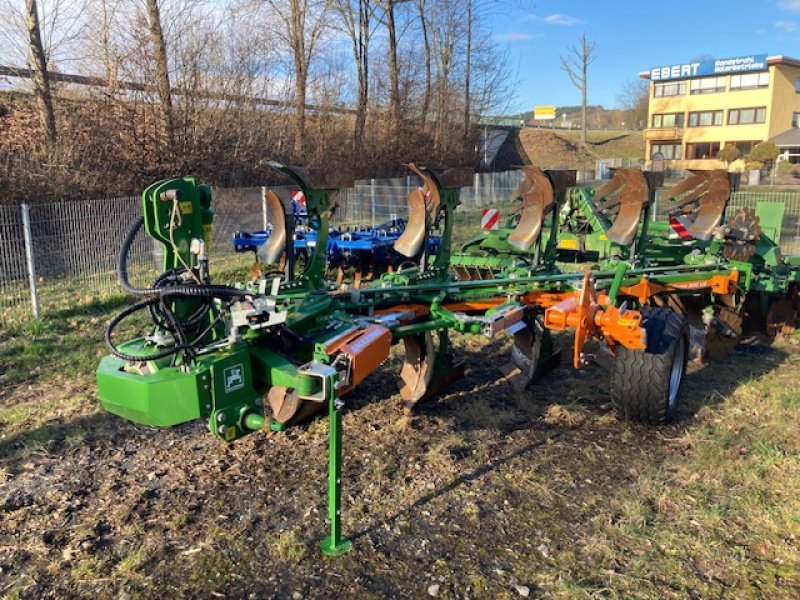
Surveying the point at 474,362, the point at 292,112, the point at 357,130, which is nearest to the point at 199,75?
the point at 292,112

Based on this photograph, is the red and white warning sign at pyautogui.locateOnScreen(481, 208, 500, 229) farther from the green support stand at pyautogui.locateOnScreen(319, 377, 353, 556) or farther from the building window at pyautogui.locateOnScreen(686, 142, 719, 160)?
the building window at pyautogui.locateOnScreen(686, 142, 719, 160)

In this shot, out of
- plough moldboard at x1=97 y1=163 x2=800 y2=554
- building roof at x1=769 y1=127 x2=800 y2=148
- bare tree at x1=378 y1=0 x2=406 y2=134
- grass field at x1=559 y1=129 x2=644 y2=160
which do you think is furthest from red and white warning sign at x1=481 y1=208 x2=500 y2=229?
grass field at x1=559 y1=129 x2=644 y2=160

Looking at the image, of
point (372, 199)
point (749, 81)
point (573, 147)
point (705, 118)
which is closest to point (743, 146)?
point (705, 118)

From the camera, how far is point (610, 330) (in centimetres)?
A: 433

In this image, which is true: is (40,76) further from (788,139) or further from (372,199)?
(788,139)

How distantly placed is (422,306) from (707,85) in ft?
184

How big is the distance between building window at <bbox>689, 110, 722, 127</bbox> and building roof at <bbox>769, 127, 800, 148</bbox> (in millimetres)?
5074

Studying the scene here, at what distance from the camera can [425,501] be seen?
391 cm

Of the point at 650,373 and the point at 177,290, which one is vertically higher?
the point at 177,290

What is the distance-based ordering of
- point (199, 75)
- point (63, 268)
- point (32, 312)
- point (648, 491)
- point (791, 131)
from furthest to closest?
point (791, 131), point (199, 75), point (63, 268), point (32, 312), point (648, 491)

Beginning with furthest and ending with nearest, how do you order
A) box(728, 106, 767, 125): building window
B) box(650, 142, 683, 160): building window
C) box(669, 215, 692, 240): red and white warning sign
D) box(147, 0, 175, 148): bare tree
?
1. box(650, 142, 683, 160): building window
2. box(728, 106, 767, 125): building window
3. box(147, 0, 175, 148): bare tree
4. box(669, 215, 692, 240): red and white warning sign

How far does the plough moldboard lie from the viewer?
336cm

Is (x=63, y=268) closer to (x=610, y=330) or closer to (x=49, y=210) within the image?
(x=49, y=210)

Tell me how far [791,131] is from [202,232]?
5427cm
